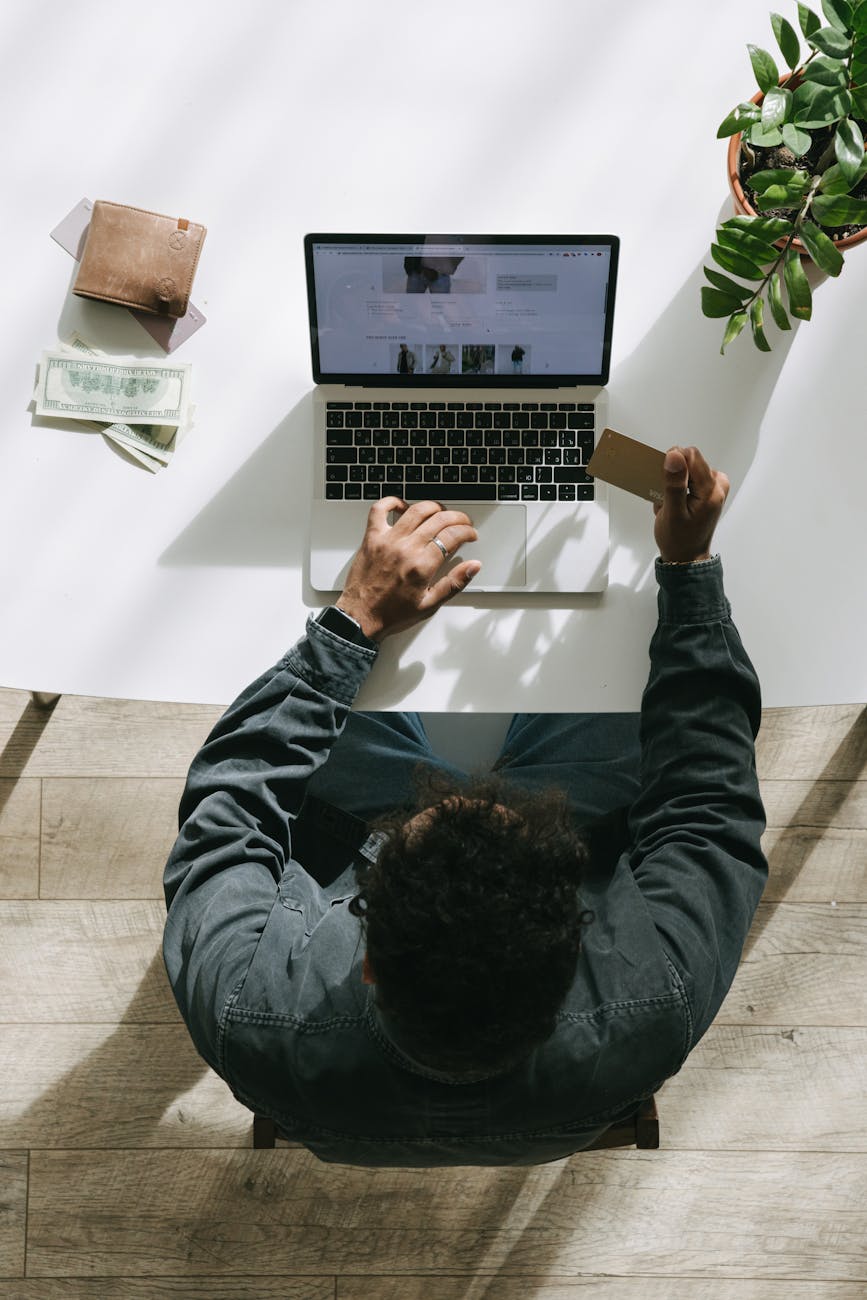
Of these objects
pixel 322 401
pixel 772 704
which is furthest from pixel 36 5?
pixel 772 704

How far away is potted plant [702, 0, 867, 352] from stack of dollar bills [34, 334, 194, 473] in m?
0.63

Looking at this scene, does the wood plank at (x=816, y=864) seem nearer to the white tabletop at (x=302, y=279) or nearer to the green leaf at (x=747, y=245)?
the white tabletop at (x=302, y=279)

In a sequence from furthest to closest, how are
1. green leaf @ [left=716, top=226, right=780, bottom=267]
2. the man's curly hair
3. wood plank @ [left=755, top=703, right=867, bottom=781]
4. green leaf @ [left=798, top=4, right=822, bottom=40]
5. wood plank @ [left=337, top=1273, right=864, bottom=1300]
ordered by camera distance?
wood plank @ [left=755, top=703, right=867, bottom=781] < wood plank @ [left=337, top=1273, right=864, bottom=1300] < green leaf @ [left=716, top=226, right=780, bottom=267] < green leaf @ [left=798, top=4, right=822, bottom=40] < the man's curly hair

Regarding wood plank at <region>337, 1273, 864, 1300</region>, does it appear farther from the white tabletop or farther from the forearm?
the white tabletop

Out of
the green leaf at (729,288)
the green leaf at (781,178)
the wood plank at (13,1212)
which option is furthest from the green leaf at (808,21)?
the wood plank at (13,1212)

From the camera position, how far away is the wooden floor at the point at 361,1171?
1.71 metres

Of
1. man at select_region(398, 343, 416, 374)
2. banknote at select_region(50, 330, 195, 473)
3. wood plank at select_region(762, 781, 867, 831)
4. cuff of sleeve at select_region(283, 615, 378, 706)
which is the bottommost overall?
wood plank at select_region(762, 781, 867, 831)

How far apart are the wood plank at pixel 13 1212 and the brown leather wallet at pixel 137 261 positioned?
1.41 metres

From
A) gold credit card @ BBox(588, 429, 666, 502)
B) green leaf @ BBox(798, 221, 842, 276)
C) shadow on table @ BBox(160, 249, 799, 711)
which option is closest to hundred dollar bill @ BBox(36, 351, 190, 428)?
shadow on table @ BBox(160, 249, 799, 711)

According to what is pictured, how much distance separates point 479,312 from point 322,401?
21 cm

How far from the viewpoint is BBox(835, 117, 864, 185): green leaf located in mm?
992

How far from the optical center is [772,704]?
1.22 m

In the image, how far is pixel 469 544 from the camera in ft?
4.05

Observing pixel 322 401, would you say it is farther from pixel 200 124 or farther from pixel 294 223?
pixel 200 124
